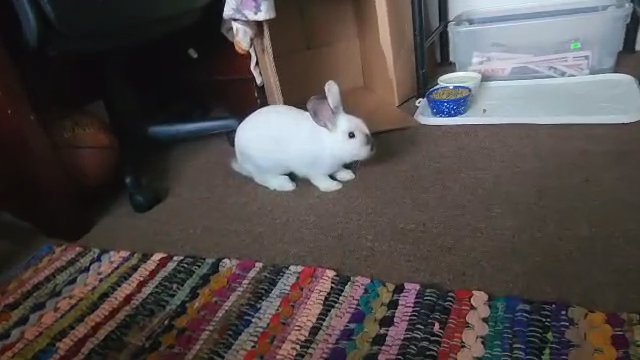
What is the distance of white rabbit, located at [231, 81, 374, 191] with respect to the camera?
1.12 meters

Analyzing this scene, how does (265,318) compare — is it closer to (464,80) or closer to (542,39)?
(464,80)

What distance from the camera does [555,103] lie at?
140 cm

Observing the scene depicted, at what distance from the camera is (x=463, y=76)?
1.55 metres

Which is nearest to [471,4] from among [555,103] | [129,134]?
[555,103]

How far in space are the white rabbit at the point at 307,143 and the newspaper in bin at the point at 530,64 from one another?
65 centimetres

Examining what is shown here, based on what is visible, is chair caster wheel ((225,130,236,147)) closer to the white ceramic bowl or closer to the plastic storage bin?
the white ceramic bowl

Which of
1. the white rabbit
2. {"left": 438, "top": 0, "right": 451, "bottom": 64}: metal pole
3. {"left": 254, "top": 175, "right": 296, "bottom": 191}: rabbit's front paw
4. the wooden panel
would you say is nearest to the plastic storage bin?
{"left": 438, "top": 0, "right": 451, "bottom": 64}: metal pole

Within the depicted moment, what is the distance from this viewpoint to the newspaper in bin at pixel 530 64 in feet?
5.07

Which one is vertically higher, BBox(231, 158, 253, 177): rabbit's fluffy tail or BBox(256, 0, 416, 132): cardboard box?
BBox(256, 0, 416, 132): cardboard box

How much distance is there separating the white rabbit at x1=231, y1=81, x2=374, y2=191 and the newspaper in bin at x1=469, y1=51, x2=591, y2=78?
2.12 feet

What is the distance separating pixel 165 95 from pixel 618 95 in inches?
50.4

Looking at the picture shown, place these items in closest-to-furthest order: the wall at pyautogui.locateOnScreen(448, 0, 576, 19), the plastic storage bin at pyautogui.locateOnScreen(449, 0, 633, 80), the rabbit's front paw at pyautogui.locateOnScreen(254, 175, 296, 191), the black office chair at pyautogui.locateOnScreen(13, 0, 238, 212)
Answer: the black office chair at pyautogui.locateOnScreen(13, 0, 238, 212) < the rabbit's front paw at pyautogui.locateOnScreen(254, 175, 296, 191) < the plastic storage bin at pyautogui.locateOnScreen(449, 0, 633, 80) < the wall at pyautogui.locateOnScreen(448, 0, 576, 19)

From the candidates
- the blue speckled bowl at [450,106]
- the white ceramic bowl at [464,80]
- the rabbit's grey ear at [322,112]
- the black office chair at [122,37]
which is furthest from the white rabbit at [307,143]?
the white ceramic bowl at [464,80]

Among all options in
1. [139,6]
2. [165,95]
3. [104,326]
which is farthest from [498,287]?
[165,95]
